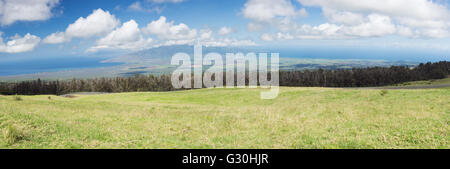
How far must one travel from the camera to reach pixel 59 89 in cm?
15088

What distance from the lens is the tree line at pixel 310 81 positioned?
438ft

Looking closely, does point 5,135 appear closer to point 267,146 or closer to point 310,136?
point 267,146

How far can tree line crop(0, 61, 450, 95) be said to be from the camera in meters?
133

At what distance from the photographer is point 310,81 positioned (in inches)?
5418

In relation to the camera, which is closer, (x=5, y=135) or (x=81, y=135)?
(x=5, y=135)

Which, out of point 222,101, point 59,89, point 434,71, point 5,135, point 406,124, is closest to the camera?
point 5,135

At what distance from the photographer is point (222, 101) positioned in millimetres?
45375
